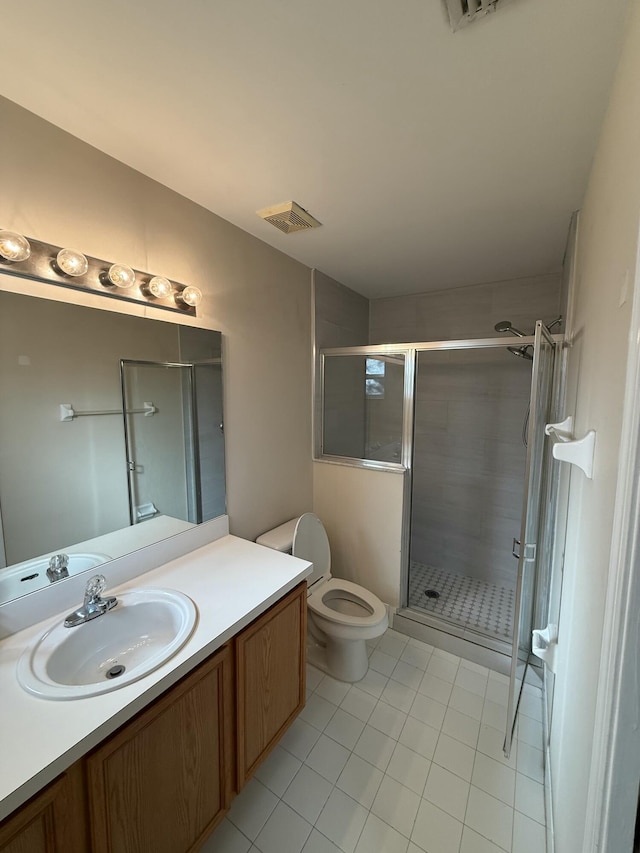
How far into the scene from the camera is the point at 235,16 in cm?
82

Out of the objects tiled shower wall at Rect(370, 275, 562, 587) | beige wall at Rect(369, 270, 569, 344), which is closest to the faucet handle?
tiled shower wall at Rect(370, 275, 562, 587)

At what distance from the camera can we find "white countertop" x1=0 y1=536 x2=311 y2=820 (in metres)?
0.72

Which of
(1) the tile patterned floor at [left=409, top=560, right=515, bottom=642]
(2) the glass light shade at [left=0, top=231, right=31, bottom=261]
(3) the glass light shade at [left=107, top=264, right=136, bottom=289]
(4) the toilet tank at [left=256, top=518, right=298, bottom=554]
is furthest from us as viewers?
(1) the tile patterned floor at [left=409, top=560, right=515, bottom=642]

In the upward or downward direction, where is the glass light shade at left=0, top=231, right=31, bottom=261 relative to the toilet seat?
upward

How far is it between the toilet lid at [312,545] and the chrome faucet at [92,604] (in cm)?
100

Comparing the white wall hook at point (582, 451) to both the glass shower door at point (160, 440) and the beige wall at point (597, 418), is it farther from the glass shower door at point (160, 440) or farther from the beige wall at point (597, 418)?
the glass shower door at point (160, 440)

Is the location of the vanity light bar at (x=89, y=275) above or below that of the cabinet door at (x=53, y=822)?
above

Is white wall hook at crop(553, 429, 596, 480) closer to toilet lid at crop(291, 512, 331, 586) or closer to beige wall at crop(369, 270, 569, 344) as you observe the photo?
toilet lid at crop(291, 512, 331, 586)

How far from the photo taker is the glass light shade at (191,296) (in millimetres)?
1570

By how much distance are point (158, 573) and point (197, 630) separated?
17.9 inches

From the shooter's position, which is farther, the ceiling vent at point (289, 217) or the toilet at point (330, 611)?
the toilet at point (330, 611)

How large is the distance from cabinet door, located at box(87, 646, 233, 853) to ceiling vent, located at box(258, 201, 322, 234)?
185 cm

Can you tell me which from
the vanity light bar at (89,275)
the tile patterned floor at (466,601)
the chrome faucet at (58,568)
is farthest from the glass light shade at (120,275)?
the tile patterned floor at (466,601)

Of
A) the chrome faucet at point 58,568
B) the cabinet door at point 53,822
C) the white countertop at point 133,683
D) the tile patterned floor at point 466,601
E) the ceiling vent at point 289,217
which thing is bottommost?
the tile patterned floor at point 466,601
